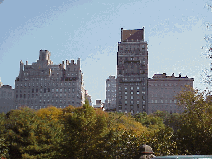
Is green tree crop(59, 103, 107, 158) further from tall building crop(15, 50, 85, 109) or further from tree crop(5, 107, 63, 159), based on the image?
tall building crop(15, 50, 85, 109)

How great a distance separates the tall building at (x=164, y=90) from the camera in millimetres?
142875

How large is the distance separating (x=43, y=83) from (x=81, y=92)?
60.7ft

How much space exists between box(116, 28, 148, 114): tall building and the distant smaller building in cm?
5333

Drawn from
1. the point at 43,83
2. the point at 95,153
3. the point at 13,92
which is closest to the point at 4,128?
the point at 95,153

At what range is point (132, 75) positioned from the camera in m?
140

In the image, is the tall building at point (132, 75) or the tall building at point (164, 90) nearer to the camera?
the tall building at point (132, 75)

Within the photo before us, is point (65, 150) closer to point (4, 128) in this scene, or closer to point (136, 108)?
point (4, 128)

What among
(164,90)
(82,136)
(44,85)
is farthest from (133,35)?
(82,136)

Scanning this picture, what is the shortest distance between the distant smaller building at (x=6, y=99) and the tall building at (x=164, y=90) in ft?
213

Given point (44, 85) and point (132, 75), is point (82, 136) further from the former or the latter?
point (44, 85)

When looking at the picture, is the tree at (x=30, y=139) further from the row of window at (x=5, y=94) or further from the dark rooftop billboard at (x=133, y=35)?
the row of window at (x=5, y=94)

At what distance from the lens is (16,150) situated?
1153 inches

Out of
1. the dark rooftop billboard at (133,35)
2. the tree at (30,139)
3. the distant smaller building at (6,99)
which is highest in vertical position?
the dark rooftop billboard at (133,35)

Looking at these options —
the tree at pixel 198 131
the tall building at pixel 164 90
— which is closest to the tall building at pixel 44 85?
the tall building at pixel 164 90
